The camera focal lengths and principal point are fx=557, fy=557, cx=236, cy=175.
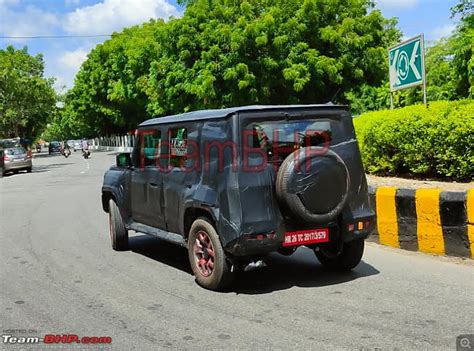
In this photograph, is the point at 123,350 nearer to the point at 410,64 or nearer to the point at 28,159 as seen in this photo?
the point at 410,64

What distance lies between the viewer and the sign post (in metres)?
8.91

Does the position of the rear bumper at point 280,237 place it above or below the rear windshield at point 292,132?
below

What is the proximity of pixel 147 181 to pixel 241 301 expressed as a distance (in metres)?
2.29

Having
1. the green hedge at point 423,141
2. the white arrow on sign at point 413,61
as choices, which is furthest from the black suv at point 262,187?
the white arrow on sign at point 413,61

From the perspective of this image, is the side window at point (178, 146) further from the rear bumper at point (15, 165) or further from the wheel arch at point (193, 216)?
the rear bumper at point (15, 165)

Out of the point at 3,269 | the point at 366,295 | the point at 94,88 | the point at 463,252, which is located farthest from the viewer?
the point at 94,88

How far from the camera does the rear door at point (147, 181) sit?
668cm

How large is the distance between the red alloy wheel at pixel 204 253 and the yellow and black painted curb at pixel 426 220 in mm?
2906

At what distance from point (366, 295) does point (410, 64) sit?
17.2 feet

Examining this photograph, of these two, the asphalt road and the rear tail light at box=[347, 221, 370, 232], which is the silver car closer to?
the asphalt road

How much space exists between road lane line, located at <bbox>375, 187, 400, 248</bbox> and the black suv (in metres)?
1.47

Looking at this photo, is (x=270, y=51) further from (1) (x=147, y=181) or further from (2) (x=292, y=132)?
(2) (x=292, y=132)

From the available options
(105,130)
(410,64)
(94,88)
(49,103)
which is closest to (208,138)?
(410,64)

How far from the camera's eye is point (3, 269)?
7051 mm
